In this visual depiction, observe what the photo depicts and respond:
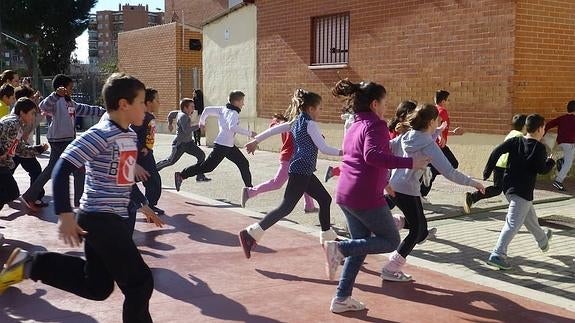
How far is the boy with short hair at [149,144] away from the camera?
7.55 metres

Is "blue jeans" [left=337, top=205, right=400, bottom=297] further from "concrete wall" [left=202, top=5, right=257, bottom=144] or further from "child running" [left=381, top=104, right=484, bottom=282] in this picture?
"concrete wall" [left=202, top=5, right=257, bottom=144]

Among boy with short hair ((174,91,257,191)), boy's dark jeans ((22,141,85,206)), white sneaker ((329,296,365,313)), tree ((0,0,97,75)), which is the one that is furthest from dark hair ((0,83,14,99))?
tree ((0,0,97,75))

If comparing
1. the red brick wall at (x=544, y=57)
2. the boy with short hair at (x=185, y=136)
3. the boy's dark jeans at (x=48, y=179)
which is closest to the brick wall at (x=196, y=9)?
the boy with short hair at (x=185, y=136)

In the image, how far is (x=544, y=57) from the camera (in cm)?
1184

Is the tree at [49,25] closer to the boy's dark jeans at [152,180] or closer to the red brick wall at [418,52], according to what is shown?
the red brick wall at [418,52]

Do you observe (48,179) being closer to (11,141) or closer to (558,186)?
(11,141)

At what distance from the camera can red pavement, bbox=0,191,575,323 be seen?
489cm

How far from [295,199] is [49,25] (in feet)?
132

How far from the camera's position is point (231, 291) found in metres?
5.50

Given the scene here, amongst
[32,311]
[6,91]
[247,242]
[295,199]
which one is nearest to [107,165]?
[32,311]

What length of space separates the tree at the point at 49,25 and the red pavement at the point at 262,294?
3721cm

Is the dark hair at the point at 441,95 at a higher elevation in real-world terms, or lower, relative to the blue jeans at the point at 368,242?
higher

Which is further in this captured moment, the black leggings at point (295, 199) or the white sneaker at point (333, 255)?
the black leggings at point (295, 199)

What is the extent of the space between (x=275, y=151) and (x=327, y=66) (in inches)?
113
